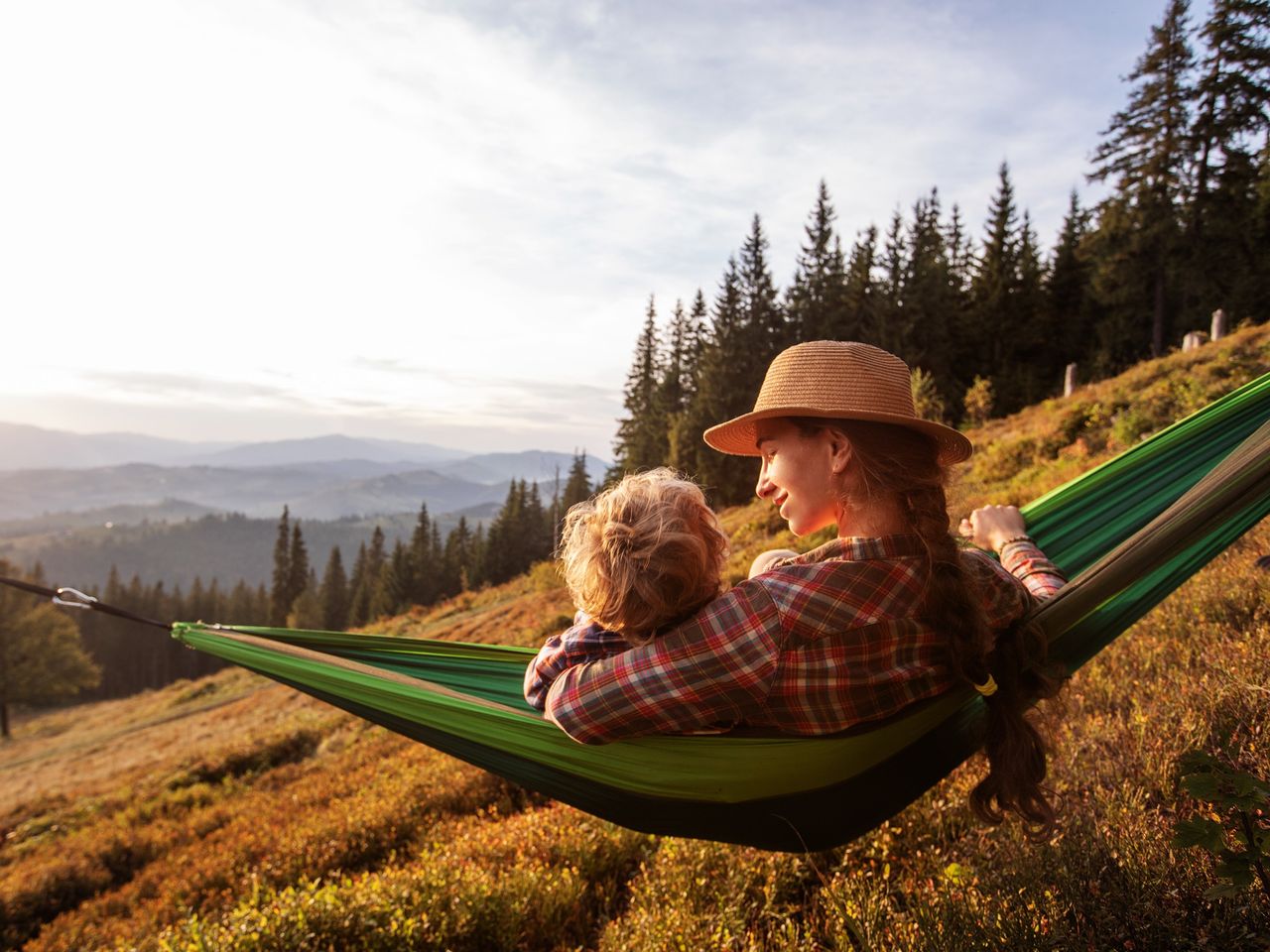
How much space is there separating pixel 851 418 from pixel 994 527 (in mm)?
908

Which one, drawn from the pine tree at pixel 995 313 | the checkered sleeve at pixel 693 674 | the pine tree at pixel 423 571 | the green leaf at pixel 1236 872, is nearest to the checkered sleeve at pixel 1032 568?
the green leaf at pixel 1236 872

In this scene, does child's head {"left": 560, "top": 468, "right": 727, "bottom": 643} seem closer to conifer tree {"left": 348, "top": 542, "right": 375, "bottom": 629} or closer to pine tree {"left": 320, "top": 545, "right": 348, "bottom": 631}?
conifer tree {"left": 348, "top": 542, "right": 375, "bottom": 629}

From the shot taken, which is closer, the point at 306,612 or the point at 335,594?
the point at 306,612

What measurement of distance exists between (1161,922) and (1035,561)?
0.85 m

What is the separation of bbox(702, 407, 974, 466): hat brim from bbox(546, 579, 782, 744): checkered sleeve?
383mm

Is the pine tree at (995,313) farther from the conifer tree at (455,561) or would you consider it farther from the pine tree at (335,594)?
the pine tree at (335,594)

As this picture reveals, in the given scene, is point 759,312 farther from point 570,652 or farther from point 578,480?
point 570,652

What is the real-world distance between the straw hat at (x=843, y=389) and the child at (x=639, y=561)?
29cm

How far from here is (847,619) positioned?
137 centimetres

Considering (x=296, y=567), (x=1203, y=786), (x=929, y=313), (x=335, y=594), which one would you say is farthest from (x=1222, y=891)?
(x=335, y=594)

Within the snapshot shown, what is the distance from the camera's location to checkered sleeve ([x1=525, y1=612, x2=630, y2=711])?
4.88 ft

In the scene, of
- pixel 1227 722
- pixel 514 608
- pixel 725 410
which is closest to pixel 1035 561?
pixel 1227 722

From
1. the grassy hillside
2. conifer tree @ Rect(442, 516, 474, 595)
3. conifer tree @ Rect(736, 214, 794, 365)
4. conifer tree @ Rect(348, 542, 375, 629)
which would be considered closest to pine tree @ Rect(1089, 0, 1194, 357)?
conifer tree @ Rect(736, 214, 794, 365)

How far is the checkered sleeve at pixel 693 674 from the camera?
1.31m
